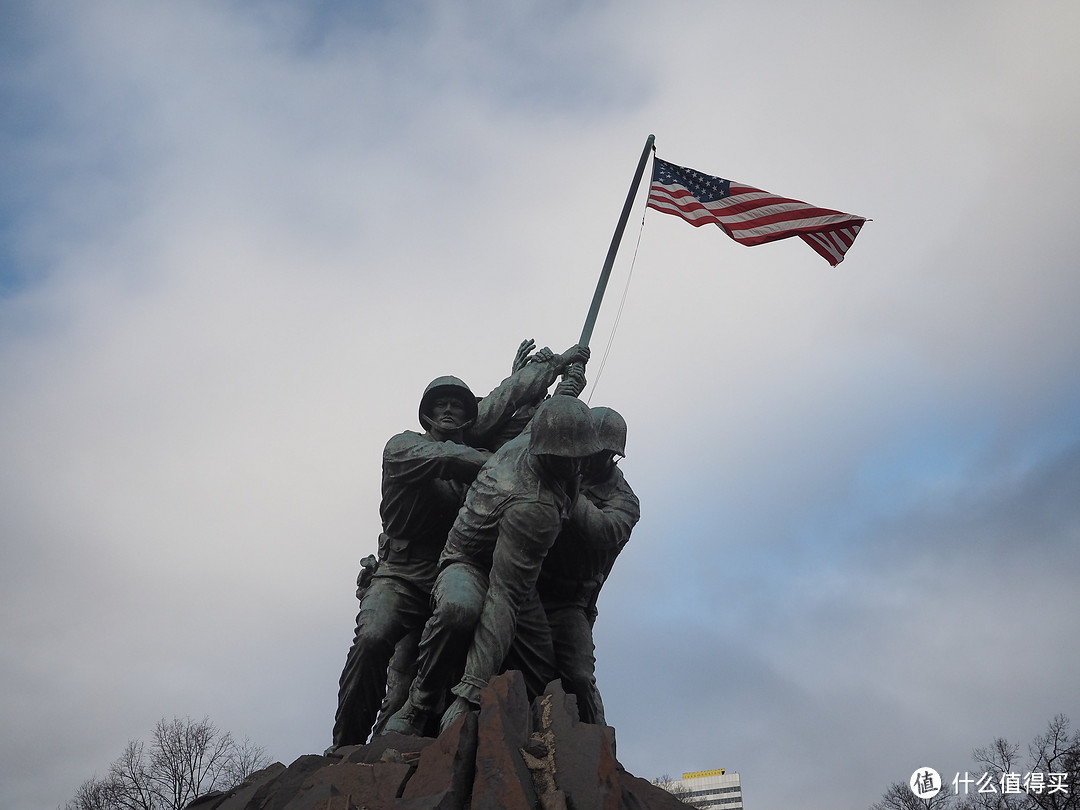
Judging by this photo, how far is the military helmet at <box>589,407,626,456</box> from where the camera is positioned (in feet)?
24.1

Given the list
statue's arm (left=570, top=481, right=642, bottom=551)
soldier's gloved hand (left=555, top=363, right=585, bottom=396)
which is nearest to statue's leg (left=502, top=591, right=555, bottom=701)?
statue's arm (left=570, top=481, right=642, bottom=551)

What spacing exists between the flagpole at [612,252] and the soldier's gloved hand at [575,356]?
10 centimetres

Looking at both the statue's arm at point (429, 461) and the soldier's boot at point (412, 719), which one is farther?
the statue's arm at point (429, 461)

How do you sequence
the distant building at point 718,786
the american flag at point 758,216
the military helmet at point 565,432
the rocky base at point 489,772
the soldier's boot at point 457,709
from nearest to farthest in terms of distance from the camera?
the rocky base at point 489,772, the soldier's boot at point 457,709, the military helmet at point 565,432, the american flag at point 758,216, the distant building at point 718,786

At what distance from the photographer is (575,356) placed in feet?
26.1

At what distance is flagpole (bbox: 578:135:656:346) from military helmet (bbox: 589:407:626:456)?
0.86 meters

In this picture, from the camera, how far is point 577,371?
25.8 ft

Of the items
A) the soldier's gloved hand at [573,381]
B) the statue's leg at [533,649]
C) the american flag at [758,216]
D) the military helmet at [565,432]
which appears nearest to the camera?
the military helmet at [565,432]

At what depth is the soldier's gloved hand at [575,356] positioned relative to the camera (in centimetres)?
797

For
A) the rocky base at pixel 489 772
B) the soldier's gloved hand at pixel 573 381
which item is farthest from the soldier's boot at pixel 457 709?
the soldier's gloved hand at pixel 573 381

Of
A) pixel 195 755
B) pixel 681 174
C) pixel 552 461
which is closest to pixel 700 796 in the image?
pixel 195 755

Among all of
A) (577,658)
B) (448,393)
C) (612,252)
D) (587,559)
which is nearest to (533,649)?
(577,658)

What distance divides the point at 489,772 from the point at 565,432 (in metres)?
2.20

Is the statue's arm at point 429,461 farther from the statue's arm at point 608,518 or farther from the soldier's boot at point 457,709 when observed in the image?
the soldier's boot at point 457,709
